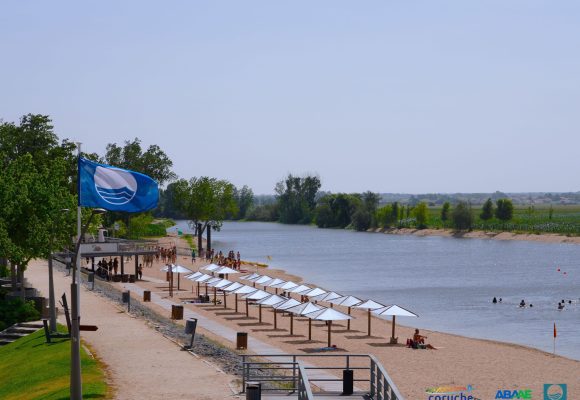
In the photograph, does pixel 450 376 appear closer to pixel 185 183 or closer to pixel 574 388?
pixel 574 388

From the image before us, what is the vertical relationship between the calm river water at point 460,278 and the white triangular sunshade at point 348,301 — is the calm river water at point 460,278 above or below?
below

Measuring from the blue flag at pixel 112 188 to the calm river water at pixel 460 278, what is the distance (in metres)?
27.0

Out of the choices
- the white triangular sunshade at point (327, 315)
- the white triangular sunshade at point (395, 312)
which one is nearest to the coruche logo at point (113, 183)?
the white triangular sunshade at point (327, 315)

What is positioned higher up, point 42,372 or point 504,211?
point 504,211

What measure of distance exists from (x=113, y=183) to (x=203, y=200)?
114 metres

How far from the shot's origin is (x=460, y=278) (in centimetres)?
8694

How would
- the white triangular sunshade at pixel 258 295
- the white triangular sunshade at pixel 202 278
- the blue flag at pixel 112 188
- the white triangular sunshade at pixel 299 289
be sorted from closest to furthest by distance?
the blue flag at pixel 112 188
the white triangular sunshade at pixel 258 295
the white triangular sunshade at pixel 299 289
the white triangular sunshade at pixel 202 278

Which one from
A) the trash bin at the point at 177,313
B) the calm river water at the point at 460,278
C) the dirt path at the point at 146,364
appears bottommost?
the calm river water at the point at 460,278

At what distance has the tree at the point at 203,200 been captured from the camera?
135500 millimetres

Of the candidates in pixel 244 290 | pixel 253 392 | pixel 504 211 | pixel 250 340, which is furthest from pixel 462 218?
pixel 253 392

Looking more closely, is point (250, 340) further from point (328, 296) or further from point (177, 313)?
point (328, 296)

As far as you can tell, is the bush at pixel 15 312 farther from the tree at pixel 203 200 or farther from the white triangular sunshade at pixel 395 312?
the tree at pixel 203 200

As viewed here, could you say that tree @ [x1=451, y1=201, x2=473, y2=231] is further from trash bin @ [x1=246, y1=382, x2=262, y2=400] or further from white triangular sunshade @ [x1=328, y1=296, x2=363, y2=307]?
trash bin @ [x1=246, y1=382, x2=262, y2=400]

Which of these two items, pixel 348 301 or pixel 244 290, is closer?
pixel 348 301
